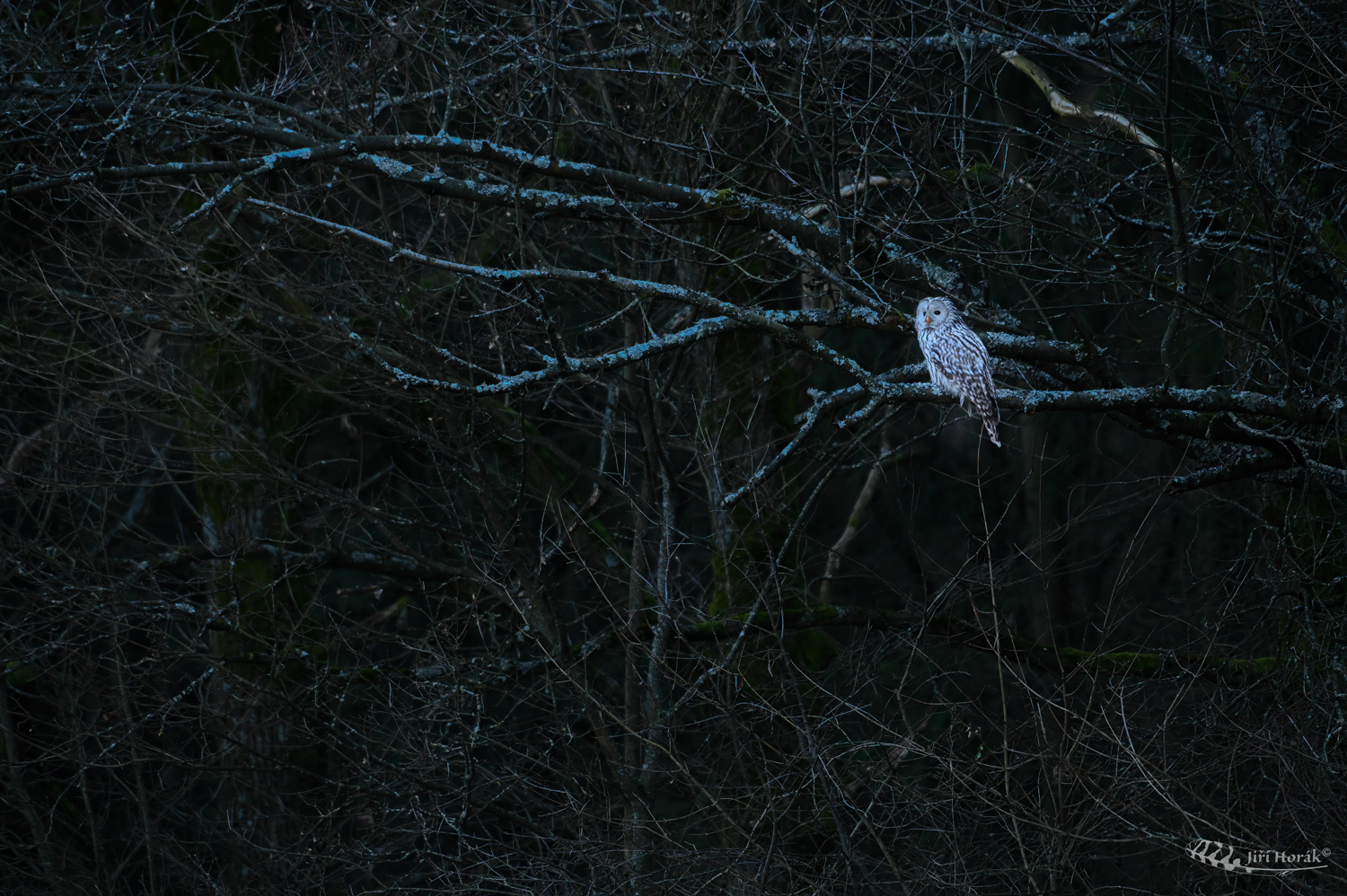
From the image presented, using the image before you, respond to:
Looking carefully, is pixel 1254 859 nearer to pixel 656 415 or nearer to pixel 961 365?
pixel 961 365

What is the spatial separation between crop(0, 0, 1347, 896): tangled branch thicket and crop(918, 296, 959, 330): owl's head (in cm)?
18

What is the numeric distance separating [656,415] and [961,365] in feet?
7.23

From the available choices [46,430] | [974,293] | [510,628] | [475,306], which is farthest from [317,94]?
[974,293]

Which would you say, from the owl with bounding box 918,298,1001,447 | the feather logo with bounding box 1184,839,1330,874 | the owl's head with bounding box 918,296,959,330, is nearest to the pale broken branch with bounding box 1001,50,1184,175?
the owl's head with bounding box 918,296,959,330

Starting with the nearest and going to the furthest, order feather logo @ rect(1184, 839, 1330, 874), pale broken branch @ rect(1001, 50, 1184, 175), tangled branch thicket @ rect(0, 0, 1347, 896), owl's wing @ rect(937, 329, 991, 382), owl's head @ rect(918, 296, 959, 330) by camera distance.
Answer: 1. feather logo @ rect(1184, 839, 1330, 874)
2. tangled branch thicket @ rect(0, 0, 1347, 896)
3. owl's wing @ rect(937, 329, 991, 382)
4. owl's head @ rect(918, 296, 959, 330)
5. pale broken branch @ rect(1001, 50, 1184, 175)

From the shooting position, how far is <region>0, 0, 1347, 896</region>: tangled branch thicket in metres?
5.02

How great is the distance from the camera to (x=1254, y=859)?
4.44 metres

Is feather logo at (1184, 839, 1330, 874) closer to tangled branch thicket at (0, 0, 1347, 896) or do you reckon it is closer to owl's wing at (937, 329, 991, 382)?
tangled branch thicket at (0, 0, 1347, 896)

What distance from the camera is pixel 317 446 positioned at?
10.6 m

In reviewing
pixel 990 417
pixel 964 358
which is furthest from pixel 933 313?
pixel 990 417

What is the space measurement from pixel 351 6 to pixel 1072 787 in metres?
5.51

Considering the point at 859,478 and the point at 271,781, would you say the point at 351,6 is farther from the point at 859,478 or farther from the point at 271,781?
the point at 859,478

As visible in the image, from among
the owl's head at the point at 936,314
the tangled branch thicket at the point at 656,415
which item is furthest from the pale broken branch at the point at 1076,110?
the owl's head at the point at 936,314

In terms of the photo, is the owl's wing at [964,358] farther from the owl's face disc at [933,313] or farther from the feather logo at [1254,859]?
the feather logo at [1254,859]
